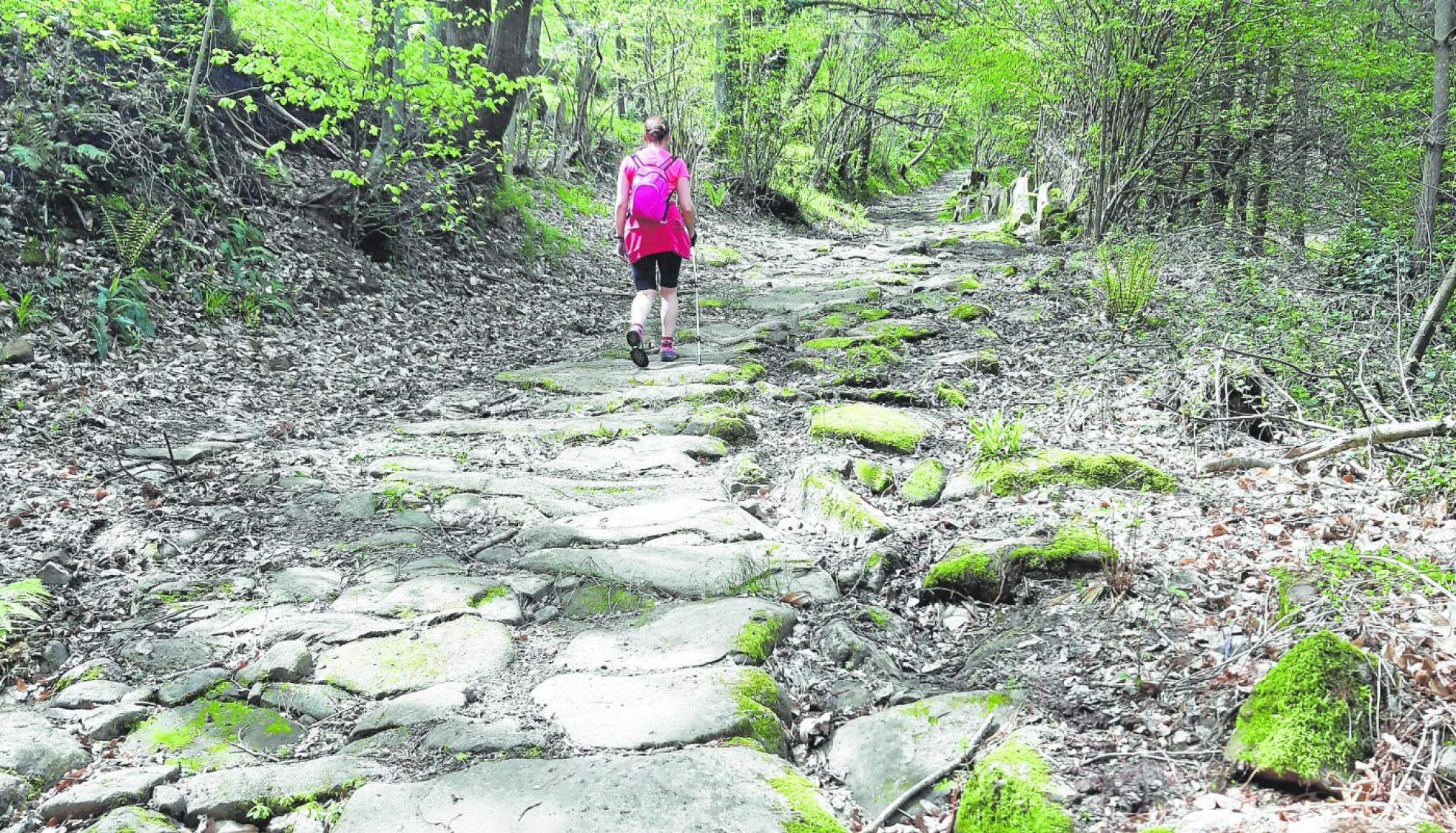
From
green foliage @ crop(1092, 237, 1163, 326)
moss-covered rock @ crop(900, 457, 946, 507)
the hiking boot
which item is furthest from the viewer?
green foliage @ crop(1092, 237, 1163, 326)

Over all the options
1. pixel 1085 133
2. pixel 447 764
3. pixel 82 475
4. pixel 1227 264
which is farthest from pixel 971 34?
pixel 447 764

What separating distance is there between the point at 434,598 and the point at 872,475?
230 cm

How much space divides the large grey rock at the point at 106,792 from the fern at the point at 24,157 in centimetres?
590

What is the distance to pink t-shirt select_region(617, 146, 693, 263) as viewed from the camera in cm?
732

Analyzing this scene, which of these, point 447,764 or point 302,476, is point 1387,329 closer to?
point 447,764

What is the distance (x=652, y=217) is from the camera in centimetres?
730

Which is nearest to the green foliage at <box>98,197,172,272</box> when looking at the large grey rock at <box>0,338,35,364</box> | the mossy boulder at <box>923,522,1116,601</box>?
the large grey rock at <box>0,338,35,364</box>

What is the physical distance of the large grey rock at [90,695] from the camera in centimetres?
293

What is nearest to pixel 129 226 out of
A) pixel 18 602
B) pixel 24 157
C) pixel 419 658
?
pixel 24 157

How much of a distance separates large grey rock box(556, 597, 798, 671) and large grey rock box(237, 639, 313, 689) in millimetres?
892

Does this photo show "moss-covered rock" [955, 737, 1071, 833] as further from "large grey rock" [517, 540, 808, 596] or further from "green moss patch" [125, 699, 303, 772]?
"green moss patch" [125, 699, 303, 772]

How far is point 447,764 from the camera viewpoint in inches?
101

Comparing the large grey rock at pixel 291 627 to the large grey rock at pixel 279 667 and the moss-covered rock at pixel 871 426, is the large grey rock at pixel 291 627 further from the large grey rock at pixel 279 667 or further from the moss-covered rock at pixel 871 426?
the moss-covered rock at pixel 871 426

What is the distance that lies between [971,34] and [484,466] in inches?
434
